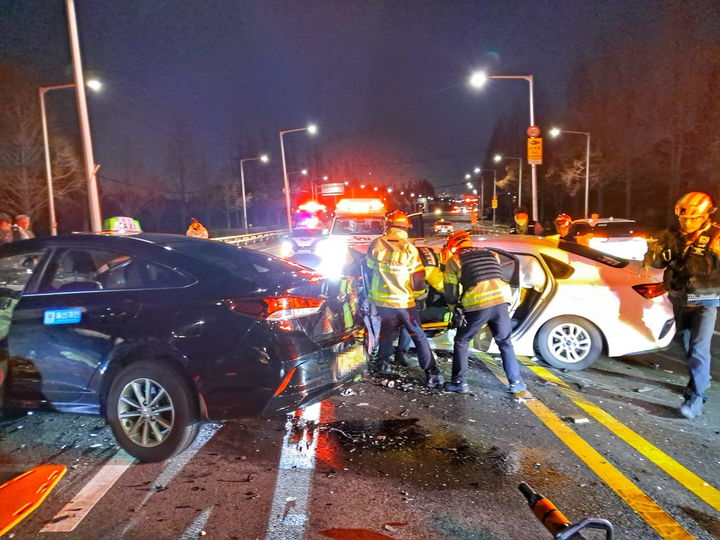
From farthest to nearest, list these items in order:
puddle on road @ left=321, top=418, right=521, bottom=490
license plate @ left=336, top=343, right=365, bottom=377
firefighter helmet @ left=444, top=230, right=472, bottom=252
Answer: firefighter helmet @ left=444, top=230, right=472, bottom=252, license plate @ left=336, top=343, right=365, bottom=377, puddle on road @ left=321, top=418, right=521, bottom=490

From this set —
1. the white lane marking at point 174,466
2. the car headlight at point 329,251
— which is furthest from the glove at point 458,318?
the car headlight at point 329,251

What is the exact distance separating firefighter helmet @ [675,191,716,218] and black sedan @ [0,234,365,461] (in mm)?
2964

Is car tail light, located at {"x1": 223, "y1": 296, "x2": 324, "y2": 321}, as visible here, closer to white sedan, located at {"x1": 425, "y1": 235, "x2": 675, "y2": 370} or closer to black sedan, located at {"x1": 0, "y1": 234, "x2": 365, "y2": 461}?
black sedan, located at {"x1": 0, "y1": 234, "x2": 365, "y2": 461}

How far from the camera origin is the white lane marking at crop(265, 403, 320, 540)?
289cm

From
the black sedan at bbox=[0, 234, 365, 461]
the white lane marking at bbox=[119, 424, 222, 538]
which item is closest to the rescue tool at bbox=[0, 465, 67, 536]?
the black sedan at bbox=[0, 234, 365, 461]

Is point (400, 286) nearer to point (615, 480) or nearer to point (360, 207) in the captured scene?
point (615, 480)

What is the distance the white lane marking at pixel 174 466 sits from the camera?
3.01 meters

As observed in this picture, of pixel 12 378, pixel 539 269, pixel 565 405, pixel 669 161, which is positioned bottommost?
pixel 565 405

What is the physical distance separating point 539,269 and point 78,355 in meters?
4.49

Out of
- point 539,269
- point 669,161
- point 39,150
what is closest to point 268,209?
point 39,150

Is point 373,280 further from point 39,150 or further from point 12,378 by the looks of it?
point 39,150

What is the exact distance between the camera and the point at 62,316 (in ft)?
12.5

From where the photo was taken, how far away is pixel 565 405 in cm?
470

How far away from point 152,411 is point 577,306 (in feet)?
13.6
